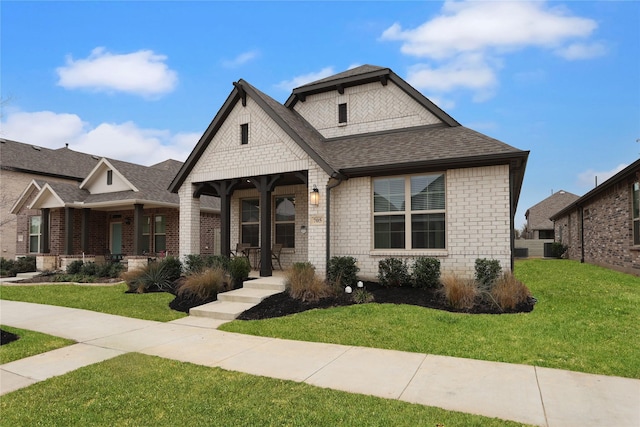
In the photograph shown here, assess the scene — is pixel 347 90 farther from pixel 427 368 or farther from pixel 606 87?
pixel 427 368

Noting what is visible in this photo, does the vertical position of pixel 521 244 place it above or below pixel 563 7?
below

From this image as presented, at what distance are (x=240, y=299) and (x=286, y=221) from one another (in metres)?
5.26

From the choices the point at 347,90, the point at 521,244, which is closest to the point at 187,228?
the point at 347,90

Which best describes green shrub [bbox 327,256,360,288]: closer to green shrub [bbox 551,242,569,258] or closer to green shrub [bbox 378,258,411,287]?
green shrub [bbox 378,258,411,287]

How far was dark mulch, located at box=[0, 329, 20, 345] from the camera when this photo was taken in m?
6.39

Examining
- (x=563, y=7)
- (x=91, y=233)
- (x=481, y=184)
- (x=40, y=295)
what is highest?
(x=563, y=7)

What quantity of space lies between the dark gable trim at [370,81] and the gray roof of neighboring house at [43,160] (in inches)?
725

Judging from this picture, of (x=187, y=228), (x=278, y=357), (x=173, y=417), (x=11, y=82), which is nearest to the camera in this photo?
(x=173, y=417)

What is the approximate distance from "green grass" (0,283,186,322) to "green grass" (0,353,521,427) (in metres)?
3.74

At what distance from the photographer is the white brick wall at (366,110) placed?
40.7ft

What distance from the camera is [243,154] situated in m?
12.0

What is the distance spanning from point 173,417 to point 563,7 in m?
12.0

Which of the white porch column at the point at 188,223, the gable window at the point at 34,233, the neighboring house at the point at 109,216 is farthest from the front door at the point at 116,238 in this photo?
the white porch column at the point at 188,223

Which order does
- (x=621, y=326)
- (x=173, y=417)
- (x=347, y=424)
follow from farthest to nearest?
(x=621, y=326) < (x=173, y=417) < (x=347, y=424)
